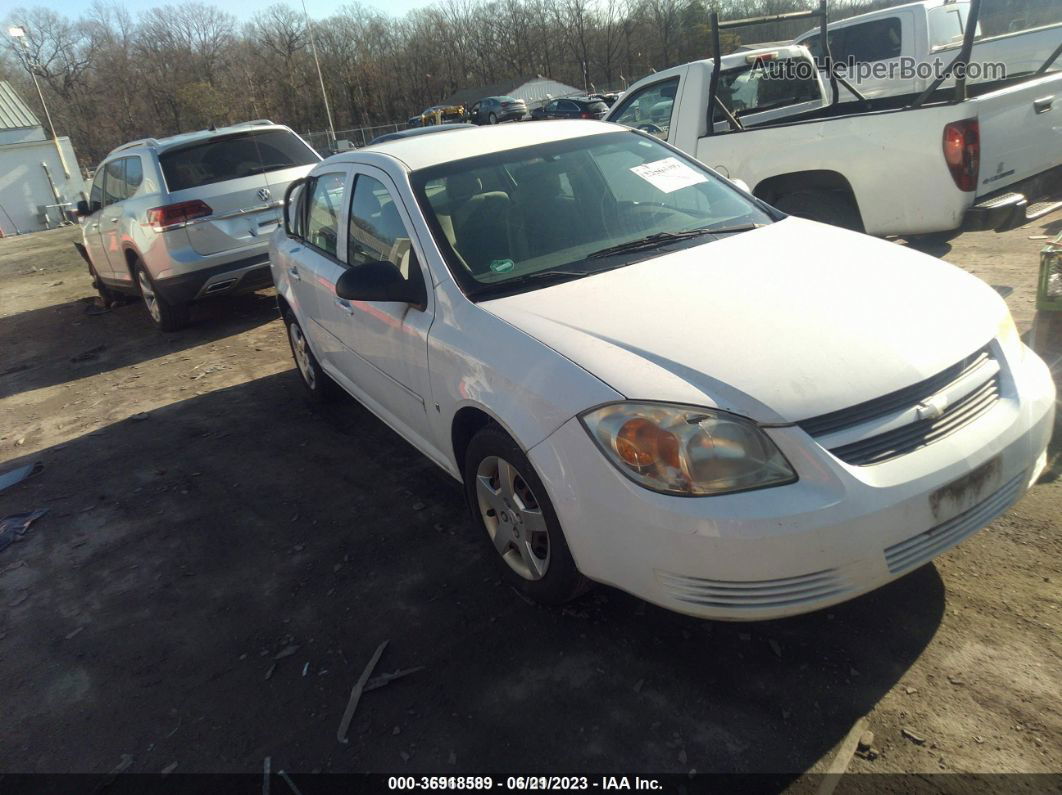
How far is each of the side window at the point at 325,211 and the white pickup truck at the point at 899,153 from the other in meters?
3.45

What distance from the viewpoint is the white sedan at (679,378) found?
2.17 m

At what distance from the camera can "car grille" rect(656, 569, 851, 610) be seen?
2.16 metres

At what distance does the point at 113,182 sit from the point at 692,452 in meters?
9.10

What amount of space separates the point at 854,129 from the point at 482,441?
412 centimetres

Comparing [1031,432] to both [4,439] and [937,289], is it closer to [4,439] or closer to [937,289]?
[937,289]

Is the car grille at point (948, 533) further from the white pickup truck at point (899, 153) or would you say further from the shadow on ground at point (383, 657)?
the white pickup truck at point (899, 153)

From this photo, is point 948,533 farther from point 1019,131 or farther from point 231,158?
point 231,158

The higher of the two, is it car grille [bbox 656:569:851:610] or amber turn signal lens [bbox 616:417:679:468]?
amber turn signal lens [bbox 616:417:679:468]

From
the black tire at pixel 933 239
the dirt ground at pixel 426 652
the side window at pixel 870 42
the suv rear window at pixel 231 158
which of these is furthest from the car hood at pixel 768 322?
the side window at pixel 870 42

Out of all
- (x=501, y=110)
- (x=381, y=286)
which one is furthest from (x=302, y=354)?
(x=501, y=110)

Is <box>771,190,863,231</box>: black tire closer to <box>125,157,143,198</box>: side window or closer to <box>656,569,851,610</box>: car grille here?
<box>656,569,851,610</box>: car grille

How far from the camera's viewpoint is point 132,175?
27.0 feet

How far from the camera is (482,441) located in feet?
9.36

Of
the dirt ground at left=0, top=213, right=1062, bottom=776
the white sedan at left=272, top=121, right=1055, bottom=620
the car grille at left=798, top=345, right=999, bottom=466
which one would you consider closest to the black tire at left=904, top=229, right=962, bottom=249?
the white sedan at left=272, top=121, right=1055, bottom=620
